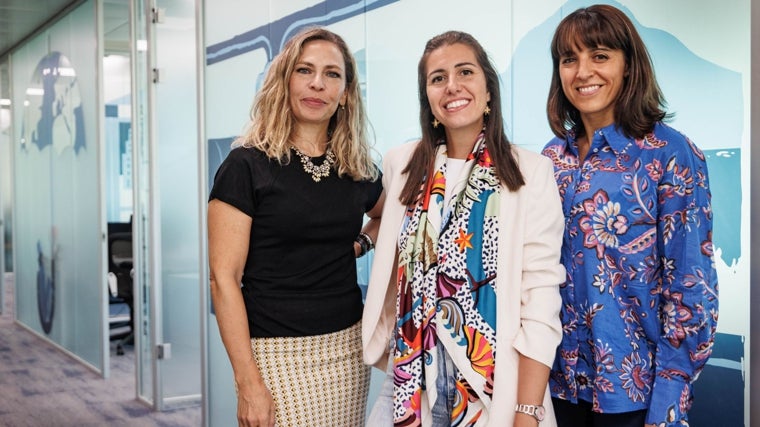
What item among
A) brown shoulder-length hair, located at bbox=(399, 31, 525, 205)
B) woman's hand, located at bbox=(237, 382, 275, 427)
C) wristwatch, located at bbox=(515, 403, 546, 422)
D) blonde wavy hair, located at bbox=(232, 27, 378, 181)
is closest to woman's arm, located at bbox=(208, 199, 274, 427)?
woman's hand, located at bbox=(237, 382, 275, 427)

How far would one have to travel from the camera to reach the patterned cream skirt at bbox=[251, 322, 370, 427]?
76.8 inches

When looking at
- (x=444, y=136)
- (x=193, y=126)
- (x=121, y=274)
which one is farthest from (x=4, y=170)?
(x=444, y=136)

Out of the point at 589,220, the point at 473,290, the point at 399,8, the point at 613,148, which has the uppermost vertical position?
the point at 399,8

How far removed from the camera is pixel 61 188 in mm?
6961

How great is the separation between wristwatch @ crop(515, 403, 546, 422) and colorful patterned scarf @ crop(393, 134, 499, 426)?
70mm

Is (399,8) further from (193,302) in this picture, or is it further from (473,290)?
(193,302)

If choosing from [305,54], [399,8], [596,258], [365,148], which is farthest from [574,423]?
[399,8]

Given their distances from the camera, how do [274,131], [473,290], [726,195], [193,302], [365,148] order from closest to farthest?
[473,290]
[726,195]
[274,131]
[365,148]
[193,302]

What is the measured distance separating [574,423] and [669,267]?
0.43m

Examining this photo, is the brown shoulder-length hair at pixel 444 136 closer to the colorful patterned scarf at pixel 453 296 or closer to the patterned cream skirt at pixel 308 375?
the colorful patterned scarf at pixel 453 296

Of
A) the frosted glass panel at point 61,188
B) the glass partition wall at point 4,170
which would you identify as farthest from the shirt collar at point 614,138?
the glass partition wall at point 4,170

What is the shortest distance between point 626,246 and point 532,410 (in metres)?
0.39

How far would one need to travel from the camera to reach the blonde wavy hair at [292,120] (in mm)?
1951

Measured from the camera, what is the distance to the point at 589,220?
1.59 metres
